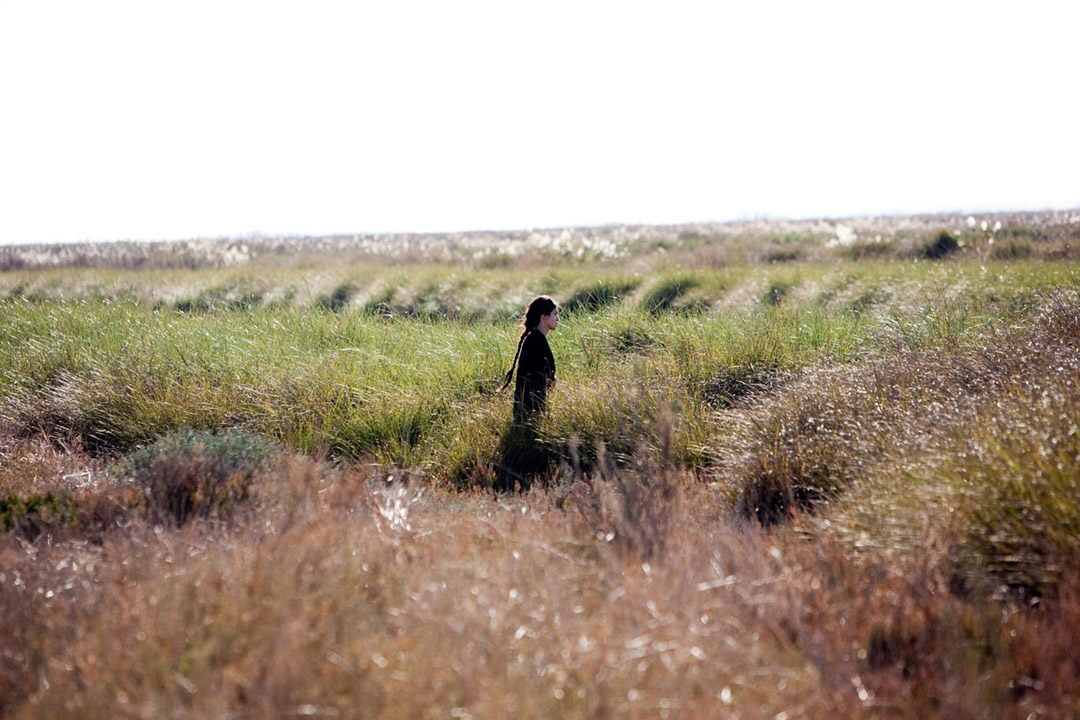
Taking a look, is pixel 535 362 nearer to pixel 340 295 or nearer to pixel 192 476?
pixel 192 476

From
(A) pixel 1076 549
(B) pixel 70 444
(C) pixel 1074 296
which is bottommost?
(B) pixel 70 444

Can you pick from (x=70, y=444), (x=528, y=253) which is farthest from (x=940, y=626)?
(x=528, y=253)

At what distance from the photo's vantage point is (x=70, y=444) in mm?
8289

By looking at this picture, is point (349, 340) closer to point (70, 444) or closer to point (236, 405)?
point (236, 405)

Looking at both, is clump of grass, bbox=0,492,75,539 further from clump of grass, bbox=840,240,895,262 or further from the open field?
clump of grass, bbox=840,240,895,262

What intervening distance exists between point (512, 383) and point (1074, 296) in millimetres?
5531

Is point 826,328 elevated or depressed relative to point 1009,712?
elevated

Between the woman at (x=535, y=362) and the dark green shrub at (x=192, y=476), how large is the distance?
2438mm

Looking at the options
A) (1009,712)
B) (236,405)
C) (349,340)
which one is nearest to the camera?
(1009,712)

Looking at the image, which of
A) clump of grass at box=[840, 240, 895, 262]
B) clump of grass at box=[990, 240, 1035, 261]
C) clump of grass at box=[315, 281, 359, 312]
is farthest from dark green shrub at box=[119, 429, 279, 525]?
clump of grass at box=[840, 240, 895, 262]

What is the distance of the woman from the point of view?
765 centimetres

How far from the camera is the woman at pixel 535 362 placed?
7.65 m

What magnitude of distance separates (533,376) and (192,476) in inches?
125

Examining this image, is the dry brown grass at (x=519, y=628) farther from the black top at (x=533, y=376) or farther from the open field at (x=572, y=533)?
the black top at (x=533, y=376)
